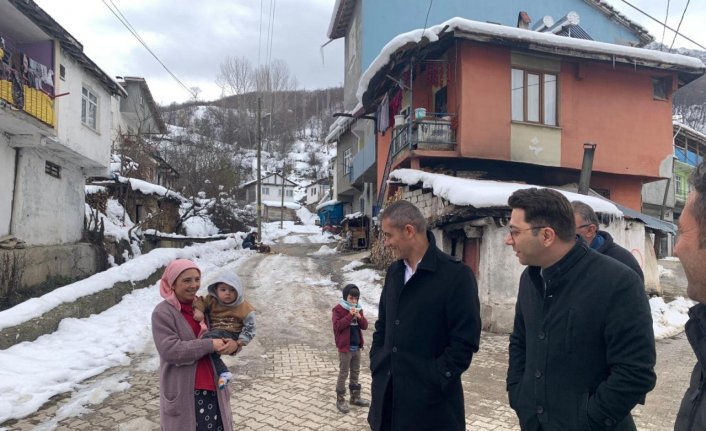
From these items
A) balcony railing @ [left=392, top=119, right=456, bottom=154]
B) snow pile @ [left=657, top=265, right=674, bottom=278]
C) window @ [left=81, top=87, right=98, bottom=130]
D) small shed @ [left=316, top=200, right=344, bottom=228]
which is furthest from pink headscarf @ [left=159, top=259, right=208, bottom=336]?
small shed @ [left=316, top=200, right=344, bottom=228]

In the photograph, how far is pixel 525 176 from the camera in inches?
575

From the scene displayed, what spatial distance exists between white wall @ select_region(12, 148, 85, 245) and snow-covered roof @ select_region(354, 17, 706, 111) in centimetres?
1023

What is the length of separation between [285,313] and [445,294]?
8185 millimetres

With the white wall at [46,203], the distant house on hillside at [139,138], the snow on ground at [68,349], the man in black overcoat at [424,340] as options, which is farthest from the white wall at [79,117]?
the man in black overcoat at [424,340]

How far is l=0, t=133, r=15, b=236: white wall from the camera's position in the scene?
11742mm

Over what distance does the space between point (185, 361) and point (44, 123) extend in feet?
38.5

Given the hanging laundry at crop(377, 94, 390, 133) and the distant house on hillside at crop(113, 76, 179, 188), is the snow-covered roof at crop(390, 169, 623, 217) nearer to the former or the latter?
the hanging laundry at crop(377, 94, 390, 133)

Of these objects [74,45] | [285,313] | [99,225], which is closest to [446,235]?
[285,313]

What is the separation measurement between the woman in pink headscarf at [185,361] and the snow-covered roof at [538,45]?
34.3 ft

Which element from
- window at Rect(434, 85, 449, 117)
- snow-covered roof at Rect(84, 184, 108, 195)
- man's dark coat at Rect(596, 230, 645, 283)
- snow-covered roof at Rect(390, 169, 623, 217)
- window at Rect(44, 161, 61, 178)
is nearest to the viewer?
man's dark coat at Rect(596, 230, 645, 283)

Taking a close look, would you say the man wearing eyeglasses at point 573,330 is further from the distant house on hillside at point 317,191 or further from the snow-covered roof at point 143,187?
the distant house on hillside at point 317,191

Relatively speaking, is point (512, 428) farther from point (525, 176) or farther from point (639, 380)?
point (525, 176)

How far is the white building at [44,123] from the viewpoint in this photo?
11.2 m

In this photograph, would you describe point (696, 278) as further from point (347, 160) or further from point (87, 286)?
point (347, 160)
